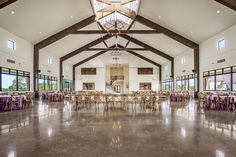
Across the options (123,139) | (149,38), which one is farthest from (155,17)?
(123,139)

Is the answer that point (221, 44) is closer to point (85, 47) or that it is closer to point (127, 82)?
point (85, 47)

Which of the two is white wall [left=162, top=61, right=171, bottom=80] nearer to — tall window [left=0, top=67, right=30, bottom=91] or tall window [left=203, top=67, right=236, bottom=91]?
tall window [left=203, top=67, right=236, bottom=91]

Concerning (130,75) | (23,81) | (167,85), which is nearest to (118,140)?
(23,81)

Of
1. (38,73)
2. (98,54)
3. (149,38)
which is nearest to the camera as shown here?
(38,73)

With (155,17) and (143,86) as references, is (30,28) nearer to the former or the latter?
(155,17)

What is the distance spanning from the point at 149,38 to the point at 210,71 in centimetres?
660

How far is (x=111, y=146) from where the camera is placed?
11.9 feet

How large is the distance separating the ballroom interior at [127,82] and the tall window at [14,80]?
0.21 ft

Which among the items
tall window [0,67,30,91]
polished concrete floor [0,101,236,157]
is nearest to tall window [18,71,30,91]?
tall window [0,67,30,91]

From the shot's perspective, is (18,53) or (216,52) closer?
(216,52)

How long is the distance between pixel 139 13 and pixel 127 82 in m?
13.9

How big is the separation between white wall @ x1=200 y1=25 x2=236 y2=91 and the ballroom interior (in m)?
0.06

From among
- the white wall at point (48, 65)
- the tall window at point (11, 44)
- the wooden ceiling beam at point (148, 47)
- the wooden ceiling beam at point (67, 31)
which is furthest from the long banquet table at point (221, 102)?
the white wall at point (48, 65)

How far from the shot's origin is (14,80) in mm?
12641
